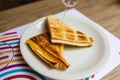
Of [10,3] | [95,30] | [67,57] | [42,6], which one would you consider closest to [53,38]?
[67,57]

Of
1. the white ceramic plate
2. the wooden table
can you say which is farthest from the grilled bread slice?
the wooden table

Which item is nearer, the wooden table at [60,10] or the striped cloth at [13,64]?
the striped cloth at [13,64]

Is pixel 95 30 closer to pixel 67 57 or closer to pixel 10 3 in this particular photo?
pixel 67 57

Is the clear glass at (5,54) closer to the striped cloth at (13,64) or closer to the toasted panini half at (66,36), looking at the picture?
the striped cloth at (13,64)

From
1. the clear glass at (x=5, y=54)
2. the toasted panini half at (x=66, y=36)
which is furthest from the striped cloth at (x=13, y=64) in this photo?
the toasted panini half at (x=66, y=36)

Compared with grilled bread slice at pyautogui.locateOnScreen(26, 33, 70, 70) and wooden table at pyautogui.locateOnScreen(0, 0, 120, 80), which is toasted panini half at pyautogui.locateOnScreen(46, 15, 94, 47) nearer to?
grilled bread slice at pyautogui.locateOnScreen(26, 33, 70, 70)

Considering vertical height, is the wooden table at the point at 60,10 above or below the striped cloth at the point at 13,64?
above

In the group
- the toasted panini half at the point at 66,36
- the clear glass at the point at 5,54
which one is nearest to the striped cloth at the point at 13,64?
the clear glass at the point at 5,54
